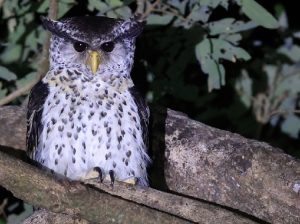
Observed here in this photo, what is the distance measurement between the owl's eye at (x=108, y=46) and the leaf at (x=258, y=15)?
1.07 m

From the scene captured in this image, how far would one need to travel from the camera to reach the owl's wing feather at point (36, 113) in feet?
9.86

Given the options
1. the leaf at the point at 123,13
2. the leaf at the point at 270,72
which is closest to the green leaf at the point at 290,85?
the leaf at the point at 270,72

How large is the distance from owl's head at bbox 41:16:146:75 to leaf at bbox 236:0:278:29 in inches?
32.8

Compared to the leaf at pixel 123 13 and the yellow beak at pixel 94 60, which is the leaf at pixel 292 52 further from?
the yellow beak at pixel 94 60

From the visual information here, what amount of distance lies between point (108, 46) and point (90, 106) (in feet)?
1.35

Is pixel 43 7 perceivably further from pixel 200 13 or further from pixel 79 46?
pixel 200 13

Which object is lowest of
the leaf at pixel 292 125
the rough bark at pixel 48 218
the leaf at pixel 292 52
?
the rough bark at pixel 48 218

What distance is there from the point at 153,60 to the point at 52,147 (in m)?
1.82

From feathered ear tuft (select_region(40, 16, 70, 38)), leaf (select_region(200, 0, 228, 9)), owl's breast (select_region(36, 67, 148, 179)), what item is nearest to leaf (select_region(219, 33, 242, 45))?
leaf (select_region(200, 0, 228, 9))

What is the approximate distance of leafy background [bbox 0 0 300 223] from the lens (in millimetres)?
3629

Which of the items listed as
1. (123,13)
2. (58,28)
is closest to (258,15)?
(123,13)

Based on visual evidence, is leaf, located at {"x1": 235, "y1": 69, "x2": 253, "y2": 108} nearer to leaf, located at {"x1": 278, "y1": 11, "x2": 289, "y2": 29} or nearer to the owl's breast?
leaf, located at {"x1": 278, "y1": 11, "x2": 289, "y2": 29}

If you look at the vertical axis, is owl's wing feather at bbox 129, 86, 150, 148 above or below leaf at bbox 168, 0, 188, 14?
below

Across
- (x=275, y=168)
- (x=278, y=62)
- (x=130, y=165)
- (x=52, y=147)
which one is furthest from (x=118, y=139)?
(x=278, y=62)
